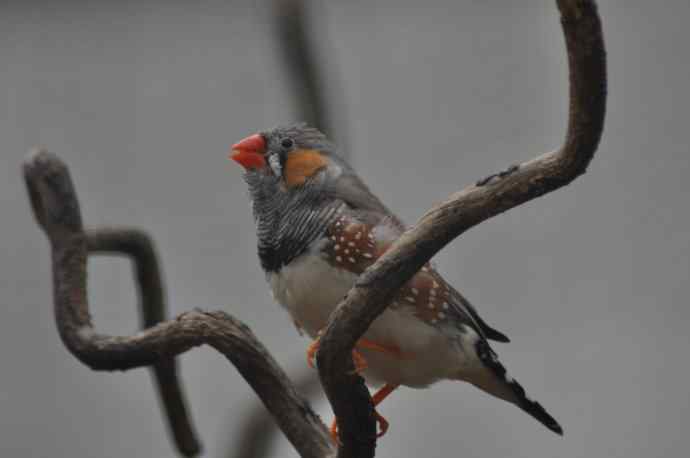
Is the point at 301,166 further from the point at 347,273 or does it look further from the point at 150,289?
the point at 150,289

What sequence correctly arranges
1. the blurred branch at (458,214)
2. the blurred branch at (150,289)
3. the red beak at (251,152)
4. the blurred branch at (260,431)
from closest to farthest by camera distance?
the blurred branch at (458,214), the red beak at (251,152), the blurred branch at (150,289), the blurred branch at (260,431)

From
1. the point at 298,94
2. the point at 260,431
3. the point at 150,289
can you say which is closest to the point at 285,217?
the point at 150,289

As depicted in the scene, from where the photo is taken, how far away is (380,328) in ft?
5.91

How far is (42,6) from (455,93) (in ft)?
7.30

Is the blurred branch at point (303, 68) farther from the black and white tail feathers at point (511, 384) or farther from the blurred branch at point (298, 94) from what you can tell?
the black and white tail feathers at point (511, 384)

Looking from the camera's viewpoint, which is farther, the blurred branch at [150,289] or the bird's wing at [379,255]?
the blurred branch at [150,289]

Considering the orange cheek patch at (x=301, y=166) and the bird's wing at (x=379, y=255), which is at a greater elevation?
the orange cheek patch at (x=301, y=166)

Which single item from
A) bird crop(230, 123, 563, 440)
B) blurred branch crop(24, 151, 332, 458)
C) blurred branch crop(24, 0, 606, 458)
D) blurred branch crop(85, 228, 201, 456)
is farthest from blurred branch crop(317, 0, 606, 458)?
blurred branch crop(85, 228, 201, 456)

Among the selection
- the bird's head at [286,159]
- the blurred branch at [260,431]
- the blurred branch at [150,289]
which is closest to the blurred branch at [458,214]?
the bird's head at [286,159]

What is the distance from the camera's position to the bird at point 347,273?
1791 millimetres

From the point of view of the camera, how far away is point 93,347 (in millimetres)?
1773

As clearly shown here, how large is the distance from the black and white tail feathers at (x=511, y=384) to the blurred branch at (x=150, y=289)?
0.88m

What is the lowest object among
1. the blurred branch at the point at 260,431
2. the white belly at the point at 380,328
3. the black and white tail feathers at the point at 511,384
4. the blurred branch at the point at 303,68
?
the blurred branch at the point at 260,431

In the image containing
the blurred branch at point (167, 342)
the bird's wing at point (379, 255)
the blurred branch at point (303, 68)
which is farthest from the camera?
the blurred branch at point (303, 68)
